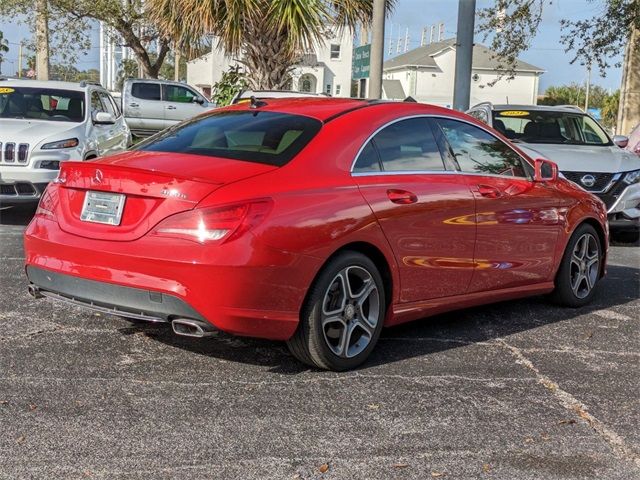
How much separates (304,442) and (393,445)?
399 millimetres

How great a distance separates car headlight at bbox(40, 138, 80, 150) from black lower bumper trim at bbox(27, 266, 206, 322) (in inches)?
212

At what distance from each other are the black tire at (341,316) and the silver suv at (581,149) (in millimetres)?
5189

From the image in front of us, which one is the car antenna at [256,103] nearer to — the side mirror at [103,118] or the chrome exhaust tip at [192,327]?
Answer: the chrome exhaust tip at [192,327]

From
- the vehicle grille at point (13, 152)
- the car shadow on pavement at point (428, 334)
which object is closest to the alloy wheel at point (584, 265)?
the car shadow on pavement at point (428, 334)

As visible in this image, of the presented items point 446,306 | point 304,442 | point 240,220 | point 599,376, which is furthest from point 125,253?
point 599,376

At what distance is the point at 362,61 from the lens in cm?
1451

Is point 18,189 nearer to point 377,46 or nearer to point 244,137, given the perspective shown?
point 244,137

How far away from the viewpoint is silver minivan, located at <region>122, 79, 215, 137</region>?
24734 millimetres

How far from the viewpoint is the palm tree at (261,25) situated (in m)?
13.7

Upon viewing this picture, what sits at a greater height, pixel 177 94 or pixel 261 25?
pixel 261 25

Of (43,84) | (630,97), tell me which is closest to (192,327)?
(43,84)

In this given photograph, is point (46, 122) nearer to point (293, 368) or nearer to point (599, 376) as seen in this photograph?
point (293, 368)

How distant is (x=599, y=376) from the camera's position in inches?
189

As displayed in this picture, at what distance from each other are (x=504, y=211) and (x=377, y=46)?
8.63 metres
